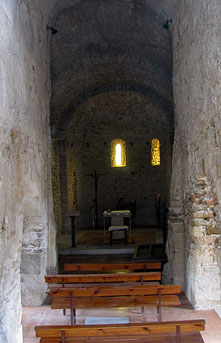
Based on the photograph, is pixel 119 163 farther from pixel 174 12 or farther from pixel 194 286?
pixel 194 286

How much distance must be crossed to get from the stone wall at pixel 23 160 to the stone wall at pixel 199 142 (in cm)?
273

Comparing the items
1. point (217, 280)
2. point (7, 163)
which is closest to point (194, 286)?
point (217, 280)

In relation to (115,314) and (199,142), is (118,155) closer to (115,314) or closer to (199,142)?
(199,142)

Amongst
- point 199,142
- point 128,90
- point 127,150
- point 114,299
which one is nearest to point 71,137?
point 127,150

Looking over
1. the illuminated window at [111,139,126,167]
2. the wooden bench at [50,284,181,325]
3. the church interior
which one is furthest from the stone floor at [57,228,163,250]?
the wooden bench at [50,284,181,325]

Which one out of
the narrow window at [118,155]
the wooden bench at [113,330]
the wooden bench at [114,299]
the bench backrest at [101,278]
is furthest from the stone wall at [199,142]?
the narrow window at [118,155]

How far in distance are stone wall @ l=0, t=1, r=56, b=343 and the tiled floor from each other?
51 centimetres

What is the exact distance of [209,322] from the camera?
16.8ft

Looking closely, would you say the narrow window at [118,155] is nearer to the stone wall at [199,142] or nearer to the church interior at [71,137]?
the church interior at [71,137]

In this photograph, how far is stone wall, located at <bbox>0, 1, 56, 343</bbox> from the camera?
13.2 ft

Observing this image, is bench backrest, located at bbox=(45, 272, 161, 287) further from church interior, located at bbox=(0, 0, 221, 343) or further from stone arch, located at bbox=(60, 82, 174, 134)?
stone arch, located at bbox=(60, 82, 174, 134)

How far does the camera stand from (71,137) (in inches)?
594

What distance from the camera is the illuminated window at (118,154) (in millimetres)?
16734

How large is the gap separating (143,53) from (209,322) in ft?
29.0
